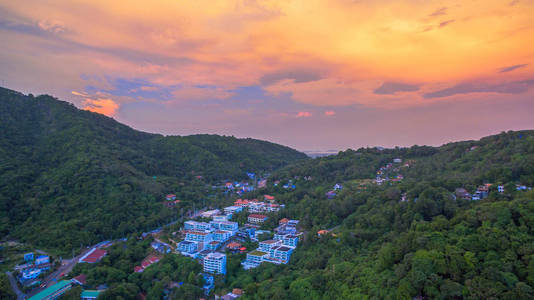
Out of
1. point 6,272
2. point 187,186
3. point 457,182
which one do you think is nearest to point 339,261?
point 457,182

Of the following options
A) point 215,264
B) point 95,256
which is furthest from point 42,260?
point 215,264

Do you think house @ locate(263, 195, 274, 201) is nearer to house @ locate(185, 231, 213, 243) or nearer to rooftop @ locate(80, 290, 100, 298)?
house @ locate(185, 231, 213, 243)

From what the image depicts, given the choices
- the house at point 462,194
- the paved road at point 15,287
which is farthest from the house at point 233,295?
the house at point 462,194

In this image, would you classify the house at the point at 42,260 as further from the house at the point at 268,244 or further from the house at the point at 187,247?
the house at the point at 268,244

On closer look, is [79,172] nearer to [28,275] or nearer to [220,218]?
[28,275]

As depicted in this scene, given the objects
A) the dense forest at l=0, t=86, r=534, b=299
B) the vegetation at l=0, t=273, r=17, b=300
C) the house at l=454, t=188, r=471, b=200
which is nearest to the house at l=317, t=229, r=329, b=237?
the dense forest at l=0, t=86, r=534, b=299

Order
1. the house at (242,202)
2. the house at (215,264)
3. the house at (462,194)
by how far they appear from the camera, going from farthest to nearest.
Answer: the house at (242,202), the house at (215,264), the house at (462,194)

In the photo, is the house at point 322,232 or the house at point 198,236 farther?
the house at point 198,236
